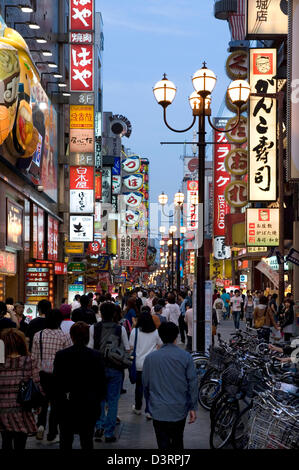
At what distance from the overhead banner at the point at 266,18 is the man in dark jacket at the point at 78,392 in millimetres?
26573

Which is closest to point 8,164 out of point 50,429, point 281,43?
point 50,429

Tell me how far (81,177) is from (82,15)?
307 inches

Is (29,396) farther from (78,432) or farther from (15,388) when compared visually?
(78,432)

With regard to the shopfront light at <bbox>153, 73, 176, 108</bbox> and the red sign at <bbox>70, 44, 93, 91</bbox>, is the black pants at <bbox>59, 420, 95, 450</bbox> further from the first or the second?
the red sign at <bbox>70, 44, 93, 91</bbox>

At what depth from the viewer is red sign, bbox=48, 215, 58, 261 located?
127 ft

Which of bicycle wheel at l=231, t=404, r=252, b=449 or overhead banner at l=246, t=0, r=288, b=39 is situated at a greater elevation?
overhead banner at l=246, t=0, r=288, b=39

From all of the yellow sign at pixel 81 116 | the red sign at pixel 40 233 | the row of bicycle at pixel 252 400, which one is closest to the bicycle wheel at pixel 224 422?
the row of bicycle at pixel 252 400

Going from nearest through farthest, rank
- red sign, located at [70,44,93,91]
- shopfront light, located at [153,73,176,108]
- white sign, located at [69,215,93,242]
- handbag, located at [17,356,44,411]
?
handbag, located at [17,356,44,411]
shopfront light, located at [153,73,176,108]
red sign, located at [70,44,93,91]
white sign, located at [69,215,93,242]

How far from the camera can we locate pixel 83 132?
3700cm

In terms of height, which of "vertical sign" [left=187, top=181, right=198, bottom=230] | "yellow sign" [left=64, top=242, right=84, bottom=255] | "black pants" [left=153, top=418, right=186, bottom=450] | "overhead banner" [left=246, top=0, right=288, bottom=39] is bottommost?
"black pants" [left=153, top=418, right=186, bottom=450]

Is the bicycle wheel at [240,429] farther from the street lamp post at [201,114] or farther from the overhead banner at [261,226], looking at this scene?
the overhead banner at [261,226]

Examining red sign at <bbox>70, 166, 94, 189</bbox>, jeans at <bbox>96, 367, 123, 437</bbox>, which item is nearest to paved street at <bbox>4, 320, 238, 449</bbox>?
jeans at <bbox>96, 367, 123, 437</bbox>

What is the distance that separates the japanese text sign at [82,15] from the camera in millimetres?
36188

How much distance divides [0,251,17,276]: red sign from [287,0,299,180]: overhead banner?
10.7m
